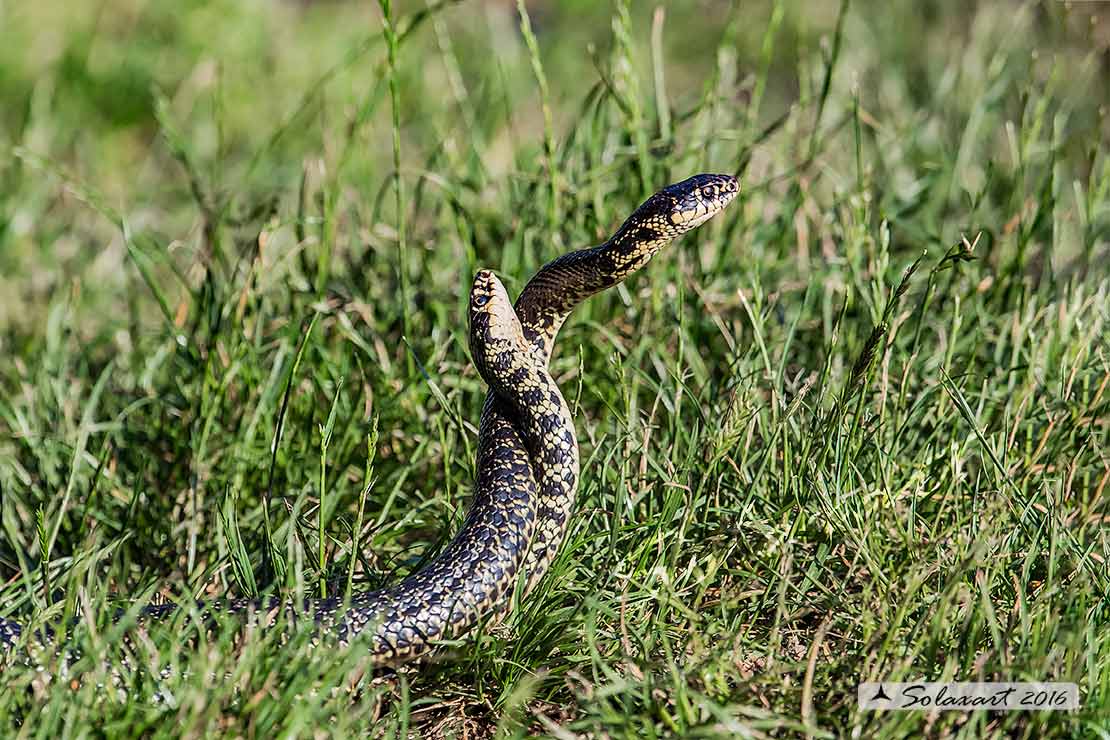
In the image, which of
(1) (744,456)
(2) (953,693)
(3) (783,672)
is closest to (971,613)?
(2) (953,693)

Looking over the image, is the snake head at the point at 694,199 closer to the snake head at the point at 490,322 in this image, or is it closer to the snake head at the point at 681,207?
the snake head at the point at 681,207

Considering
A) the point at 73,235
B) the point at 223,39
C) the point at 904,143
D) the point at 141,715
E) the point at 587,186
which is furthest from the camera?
the point at 223,39

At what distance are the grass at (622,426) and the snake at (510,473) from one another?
0.09m

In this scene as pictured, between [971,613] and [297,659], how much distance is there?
1709 mm

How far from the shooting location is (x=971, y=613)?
3227 millimetres

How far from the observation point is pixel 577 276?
11.5 ft

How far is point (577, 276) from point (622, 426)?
1.97 ft

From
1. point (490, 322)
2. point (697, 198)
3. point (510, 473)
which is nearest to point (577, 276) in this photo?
point (490, 322)

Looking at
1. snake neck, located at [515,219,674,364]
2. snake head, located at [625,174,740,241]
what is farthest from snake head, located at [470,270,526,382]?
snake head, located at [625,174,740,241]

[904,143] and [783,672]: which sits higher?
[904,143]

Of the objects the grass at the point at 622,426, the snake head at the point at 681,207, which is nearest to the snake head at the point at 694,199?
the snake head at the point at 681,207

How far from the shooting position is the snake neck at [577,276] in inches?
134

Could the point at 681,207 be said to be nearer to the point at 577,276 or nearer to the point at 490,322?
the point at 577,276

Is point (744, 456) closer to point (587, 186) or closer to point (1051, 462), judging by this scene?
point (1051, 462)
